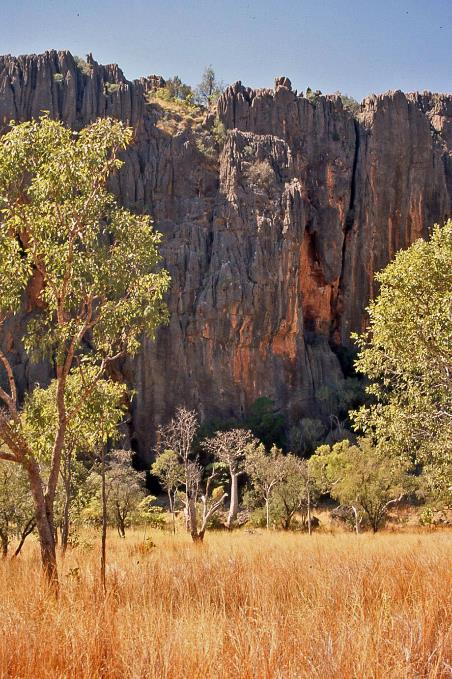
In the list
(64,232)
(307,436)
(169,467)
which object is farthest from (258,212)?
(64,232)

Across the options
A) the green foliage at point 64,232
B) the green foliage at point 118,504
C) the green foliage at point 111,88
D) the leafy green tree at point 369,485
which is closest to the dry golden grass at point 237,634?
the green foliage at point 64,232

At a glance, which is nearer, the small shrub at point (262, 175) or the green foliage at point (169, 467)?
the green foliage at point (169, 467)

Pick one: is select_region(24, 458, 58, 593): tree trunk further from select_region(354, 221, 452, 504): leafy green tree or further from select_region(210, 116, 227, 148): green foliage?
select_region(210, 116, 227, 148): green foliage

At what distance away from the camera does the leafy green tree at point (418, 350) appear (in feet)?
25.7

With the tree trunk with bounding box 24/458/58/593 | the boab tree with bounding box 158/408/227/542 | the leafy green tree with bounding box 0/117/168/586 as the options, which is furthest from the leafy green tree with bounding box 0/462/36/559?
the tree trunk with bounding box 24/458/58/593

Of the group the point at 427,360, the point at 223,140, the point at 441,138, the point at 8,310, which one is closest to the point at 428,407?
the point at 427,360

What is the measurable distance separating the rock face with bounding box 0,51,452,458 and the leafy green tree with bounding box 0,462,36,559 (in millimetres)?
27563

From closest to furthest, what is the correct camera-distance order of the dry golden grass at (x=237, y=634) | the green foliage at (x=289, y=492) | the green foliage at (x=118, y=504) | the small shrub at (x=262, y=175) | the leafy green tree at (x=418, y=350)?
the dry golden grass at (x=237, y=634) → the leafy green tree at (x=418, y=350) → the green foliage at (x=118, y=504) → the green foliage at (x=289, y=492) → the small shrub at (x=262, y=175)

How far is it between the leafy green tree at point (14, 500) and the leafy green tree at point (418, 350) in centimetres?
849

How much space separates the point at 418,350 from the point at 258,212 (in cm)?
3785

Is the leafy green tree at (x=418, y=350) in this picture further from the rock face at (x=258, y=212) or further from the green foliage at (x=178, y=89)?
the green foliage at (x=178, y=89)

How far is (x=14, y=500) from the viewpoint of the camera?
40.8 feet

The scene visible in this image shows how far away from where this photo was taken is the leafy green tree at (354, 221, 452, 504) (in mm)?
7844

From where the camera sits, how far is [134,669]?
2.43 metres
